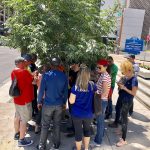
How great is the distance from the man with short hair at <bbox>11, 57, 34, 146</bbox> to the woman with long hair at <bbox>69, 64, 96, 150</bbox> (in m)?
1.02

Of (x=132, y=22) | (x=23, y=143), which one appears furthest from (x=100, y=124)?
(x=132, y=22)

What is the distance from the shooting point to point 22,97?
19.9 feet

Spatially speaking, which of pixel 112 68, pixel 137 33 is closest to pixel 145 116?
pixel 112 68

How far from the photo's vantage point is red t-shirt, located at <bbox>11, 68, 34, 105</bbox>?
5957 millimetres

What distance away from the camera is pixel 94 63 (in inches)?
272

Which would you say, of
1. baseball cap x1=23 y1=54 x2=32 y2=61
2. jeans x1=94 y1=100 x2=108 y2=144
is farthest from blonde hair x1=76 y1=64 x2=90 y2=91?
baseball cap x1=23 y1=54 x2=32 y2=61

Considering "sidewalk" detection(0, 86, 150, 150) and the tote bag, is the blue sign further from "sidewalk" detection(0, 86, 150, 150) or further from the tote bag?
the tote bag

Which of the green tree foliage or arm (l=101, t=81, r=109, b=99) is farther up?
the green tree foliage

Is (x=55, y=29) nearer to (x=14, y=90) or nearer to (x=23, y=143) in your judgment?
(x=14, y=90)

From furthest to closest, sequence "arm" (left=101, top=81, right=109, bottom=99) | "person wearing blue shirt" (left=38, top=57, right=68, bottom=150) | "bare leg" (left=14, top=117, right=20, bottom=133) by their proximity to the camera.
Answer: "bare leg" (left=14, top=117, right=20, bottom=133) → "arm" (left=101, top=81, right=109, bottom=99) → "person wearing blue shirt" (left=38, top=57, right=68, bottom=150)

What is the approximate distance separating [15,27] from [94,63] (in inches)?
74.0

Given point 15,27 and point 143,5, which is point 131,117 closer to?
point 15,27

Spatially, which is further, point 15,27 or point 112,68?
point 112,68

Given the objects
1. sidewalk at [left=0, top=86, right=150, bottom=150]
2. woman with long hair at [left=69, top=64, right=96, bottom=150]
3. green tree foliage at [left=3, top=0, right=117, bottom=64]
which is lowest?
sidewalk at [left=0, top=86, right=150, bottom=150]
